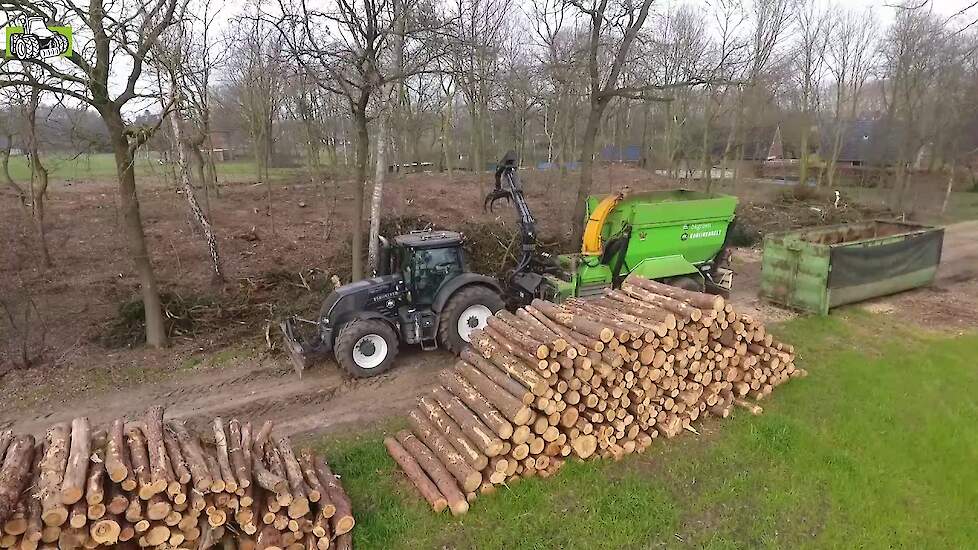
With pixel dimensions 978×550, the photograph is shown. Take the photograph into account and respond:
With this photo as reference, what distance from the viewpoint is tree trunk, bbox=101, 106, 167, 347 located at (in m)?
8.93

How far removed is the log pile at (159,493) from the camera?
4.33 meters

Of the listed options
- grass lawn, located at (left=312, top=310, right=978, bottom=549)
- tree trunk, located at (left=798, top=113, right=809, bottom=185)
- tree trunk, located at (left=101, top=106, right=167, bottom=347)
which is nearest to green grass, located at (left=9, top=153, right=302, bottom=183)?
tree trunk, located at (left=101, top=106, right=167, bottom=347)

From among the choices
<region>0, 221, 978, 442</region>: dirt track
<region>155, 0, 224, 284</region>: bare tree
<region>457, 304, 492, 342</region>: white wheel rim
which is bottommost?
<region>0, 221, 978, 442</region>: dirt track

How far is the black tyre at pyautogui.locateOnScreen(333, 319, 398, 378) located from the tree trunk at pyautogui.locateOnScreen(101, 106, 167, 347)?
3.54m

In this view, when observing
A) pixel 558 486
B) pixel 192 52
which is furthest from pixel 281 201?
pixel 558 486

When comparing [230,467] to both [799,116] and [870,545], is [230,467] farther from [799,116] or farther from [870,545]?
[799,116]

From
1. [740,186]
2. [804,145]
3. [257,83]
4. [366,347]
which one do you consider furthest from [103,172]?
[804,145]

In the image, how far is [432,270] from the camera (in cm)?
916

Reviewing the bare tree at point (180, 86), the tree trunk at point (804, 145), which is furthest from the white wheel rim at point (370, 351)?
the tree trunk at point (804, 145)

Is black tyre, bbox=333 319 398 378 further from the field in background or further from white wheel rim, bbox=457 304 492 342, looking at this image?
the field in background

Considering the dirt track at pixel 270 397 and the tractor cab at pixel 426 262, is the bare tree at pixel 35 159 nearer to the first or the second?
the dirt track at pixel 270 397

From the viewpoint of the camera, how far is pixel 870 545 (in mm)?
5234

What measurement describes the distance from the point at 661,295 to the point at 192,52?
11404mm

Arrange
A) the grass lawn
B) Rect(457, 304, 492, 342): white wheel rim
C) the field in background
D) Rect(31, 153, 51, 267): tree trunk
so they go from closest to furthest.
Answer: the grass lawn
Rect(457, 304, 492, 342): white wheel rim
Rect(31, 153, 51, 267): tree trunk
the field in background
